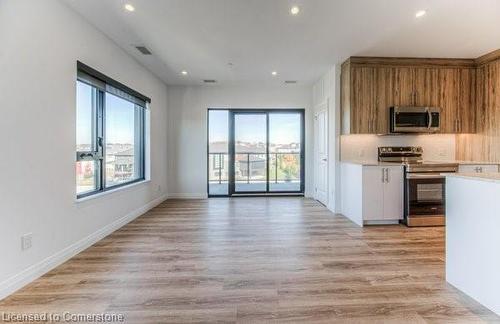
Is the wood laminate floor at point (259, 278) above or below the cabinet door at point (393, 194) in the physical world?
below

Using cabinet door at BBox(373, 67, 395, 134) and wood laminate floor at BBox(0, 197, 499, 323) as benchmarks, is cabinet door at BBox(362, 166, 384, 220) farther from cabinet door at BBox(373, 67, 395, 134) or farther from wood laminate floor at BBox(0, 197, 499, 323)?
cabinet door at BBox(373, 67, 395, 134)

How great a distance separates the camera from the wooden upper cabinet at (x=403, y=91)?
508 cm

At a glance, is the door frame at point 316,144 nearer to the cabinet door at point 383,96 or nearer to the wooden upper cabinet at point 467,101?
the cabinet door at point 383,96

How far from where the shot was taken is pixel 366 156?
5492mm

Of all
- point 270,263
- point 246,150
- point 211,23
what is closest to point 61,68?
point 211,23

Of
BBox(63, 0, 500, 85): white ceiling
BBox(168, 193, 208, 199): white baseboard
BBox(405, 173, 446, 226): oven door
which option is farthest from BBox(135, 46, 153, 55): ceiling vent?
BBox(405, 173, 446, 226): oven door

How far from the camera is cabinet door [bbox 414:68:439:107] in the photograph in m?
5.18

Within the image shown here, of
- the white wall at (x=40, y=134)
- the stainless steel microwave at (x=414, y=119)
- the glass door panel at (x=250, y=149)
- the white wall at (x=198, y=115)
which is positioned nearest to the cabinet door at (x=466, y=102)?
the stainless steel microwave at (x=414, y=119)

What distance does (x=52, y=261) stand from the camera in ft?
9.72

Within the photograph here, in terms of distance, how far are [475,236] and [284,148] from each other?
5.42 m

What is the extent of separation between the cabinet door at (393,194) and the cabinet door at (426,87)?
1462 millimetres

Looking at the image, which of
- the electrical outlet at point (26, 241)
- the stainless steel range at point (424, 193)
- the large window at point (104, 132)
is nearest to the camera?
the electrical outlet at point (26, 241)

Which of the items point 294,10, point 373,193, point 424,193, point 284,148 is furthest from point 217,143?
point 424,193

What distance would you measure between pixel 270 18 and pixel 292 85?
12.1 ft
